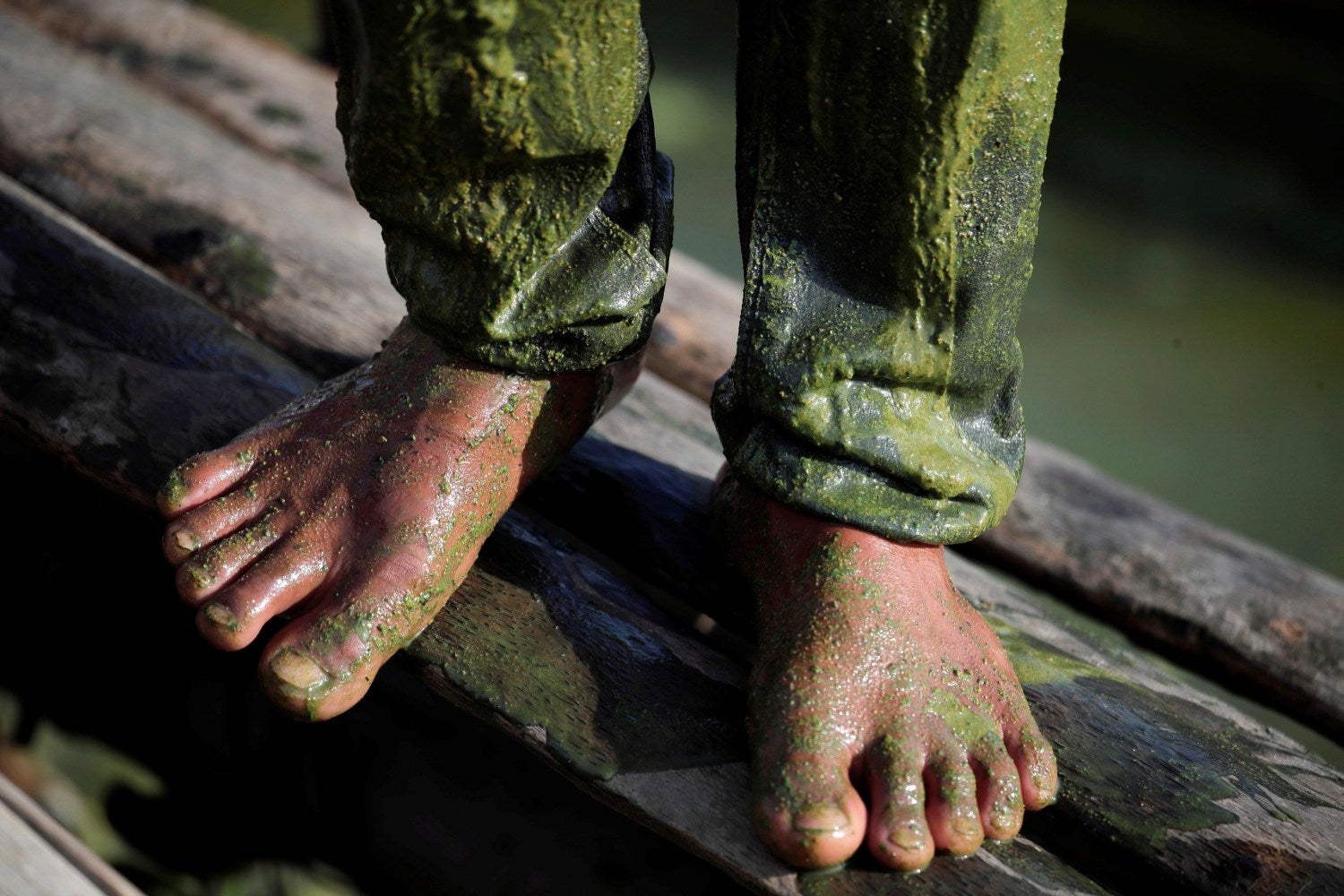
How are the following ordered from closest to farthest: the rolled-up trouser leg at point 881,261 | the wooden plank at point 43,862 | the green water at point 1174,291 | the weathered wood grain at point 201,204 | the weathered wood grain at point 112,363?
the wooden plank at point 43,862, the rolled-up trouser leg at point 881,261, the weathered wood grain at point 112,363, the weathered wood grain at point 201,204, the green water at point 1174,291

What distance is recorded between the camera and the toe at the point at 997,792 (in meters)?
1.02

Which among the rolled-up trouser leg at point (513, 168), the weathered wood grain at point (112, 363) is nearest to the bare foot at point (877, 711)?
the rolled-up trouser leg at point (513, 168)

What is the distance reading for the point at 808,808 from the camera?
0.96 metres

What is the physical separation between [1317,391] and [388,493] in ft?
9.34

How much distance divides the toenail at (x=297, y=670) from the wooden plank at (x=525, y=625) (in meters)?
0.12

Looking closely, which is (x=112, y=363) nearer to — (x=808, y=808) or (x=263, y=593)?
(x=263, y=593)

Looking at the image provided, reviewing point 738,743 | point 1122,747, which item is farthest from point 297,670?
point 1122,747

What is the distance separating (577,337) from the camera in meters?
1.15

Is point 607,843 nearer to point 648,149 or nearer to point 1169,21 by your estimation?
point 648,149

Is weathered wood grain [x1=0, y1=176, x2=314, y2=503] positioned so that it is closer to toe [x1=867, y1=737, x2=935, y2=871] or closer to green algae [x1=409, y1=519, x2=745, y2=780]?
green algae [x1=409, y1=519, x2=745, y2=780]

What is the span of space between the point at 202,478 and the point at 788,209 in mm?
661

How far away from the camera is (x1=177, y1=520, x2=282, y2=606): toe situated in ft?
3.60

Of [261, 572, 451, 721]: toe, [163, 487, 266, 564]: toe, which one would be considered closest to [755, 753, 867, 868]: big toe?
[261, 572, 451, 721]: toe

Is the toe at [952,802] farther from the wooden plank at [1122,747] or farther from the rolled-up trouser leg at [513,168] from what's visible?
the rolled-up trouser leg at [513,168]
